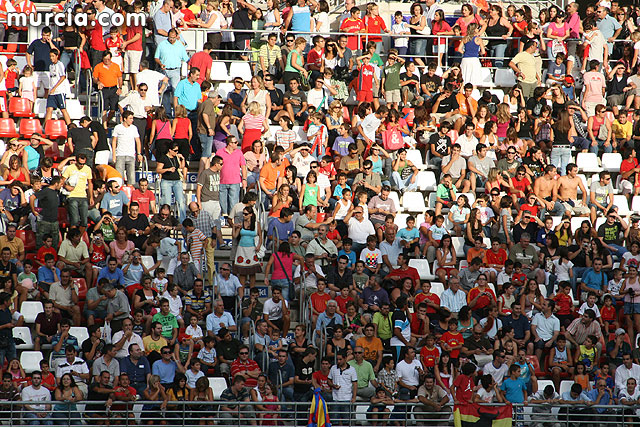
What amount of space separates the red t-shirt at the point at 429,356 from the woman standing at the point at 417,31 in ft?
24.6

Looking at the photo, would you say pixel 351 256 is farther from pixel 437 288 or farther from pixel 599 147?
pixel 599 147

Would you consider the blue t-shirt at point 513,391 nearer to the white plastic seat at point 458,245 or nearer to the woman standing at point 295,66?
the white plastic seat at point 458,245

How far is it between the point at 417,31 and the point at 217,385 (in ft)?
30.8

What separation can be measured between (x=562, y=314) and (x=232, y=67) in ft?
24.5

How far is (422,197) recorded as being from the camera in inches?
799

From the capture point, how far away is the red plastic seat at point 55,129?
19875mm

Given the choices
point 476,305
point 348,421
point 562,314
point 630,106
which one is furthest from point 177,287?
point 630,106

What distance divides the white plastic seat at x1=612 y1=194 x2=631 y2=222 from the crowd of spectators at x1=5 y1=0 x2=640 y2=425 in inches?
10.2

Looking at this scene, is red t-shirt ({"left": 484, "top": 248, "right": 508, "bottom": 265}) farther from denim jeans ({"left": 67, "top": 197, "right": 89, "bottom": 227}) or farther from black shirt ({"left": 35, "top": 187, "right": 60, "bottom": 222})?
black shirt ({"left": 35, "top": 187, "right": 60, "bottom": 222})

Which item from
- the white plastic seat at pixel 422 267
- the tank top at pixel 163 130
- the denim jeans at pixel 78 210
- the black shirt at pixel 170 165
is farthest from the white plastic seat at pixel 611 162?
the denim jeans at pixel 78 210

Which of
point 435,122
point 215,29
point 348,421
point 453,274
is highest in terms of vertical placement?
point 215,29

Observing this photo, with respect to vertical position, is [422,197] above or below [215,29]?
below

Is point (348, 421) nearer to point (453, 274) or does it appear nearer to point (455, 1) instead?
point (453, 274)

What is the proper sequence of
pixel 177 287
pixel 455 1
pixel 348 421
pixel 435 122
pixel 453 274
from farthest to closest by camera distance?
pixel 455 1
pixel 435 122
pixel 453 274
pixel 177 287
pixel 348 421
